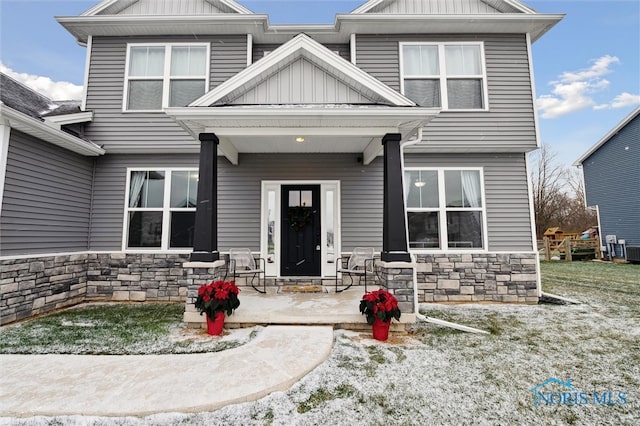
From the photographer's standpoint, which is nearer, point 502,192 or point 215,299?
point 215,299

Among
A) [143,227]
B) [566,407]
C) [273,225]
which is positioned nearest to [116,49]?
[143,227]

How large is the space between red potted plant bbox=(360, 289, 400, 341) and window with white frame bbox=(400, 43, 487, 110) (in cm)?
445

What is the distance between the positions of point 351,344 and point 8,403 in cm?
311

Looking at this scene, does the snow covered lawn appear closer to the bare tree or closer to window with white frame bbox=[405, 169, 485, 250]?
window with white frame bbox=[405, 169, 485, 250]

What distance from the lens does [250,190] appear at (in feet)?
20.4

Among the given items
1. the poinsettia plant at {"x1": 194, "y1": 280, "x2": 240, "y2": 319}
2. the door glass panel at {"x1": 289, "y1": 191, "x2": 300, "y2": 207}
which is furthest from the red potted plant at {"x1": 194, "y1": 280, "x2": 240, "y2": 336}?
the door glass panel at {"x1": 289, "y1": 191, "x2": 300, "y2": 207}

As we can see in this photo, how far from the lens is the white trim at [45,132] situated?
4.16 metres

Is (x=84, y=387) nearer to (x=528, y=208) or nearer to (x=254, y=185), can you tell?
(x=254, y=185)

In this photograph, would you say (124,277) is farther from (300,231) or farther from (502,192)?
(502,192)

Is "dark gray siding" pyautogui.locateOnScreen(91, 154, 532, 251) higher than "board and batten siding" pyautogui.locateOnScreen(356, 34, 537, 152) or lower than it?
lower

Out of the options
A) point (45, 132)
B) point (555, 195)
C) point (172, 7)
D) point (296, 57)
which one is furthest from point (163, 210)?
point (555, 195)

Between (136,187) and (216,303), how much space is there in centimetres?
389

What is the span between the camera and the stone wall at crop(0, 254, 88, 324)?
4441 millimetres

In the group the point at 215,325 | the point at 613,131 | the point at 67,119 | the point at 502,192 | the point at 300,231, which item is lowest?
the point at 215,325
